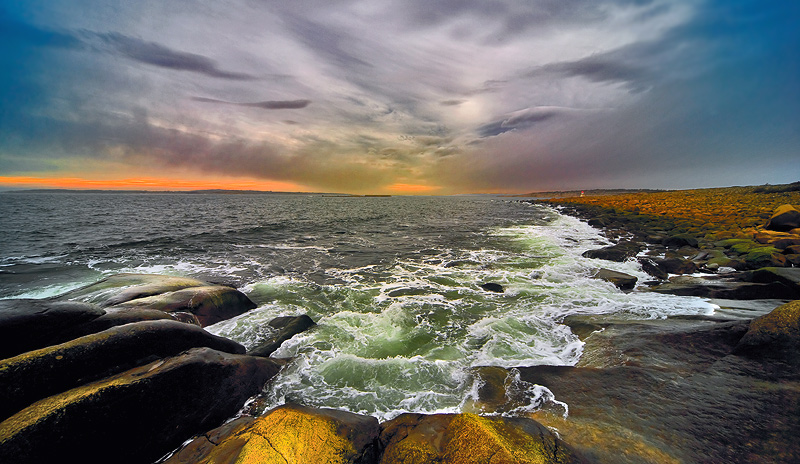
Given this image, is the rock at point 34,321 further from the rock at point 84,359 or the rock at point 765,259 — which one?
the rock at point 765,259

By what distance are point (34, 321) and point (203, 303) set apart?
428 centimetres

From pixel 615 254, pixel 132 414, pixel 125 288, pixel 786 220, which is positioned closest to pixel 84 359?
pixel 132 414

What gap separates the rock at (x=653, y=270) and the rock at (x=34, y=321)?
68.6 feet

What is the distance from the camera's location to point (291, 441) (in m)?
3.88

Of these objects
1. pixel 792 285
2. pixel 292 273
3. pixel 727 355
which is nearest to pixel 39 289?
pixel 292 273

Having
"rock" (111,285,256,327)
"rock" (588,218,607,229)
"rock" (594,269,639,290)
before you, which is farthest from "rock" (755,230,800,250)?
"rock" (111,285,256,327)

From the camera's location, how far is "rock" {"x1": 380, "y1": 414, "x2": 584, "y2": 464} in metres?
3.50

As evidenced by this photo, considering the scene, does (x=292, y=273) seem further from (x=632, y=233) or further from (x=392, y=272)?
(x=632, y=233)

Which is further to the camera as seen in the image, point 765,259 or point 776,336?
point 765,259

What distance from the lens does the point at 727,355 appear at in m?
5.88

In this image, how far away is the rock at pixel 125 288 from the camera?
31.5 feet

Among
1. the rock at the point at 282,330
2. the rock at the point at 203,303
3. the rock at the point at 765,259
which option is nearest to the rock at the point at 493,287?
the rock at the point at 282,330

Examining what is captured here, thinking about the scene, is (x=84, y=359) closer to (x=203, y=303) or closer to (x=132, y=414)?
(x=132, y=414)

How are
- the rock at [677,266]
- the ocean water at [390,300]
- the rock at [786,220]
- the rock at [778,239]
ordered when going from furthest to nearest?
the rock at [786,220] → the rock at [778,239] → the rock at [677,266] → the ocean water at [390,300]
